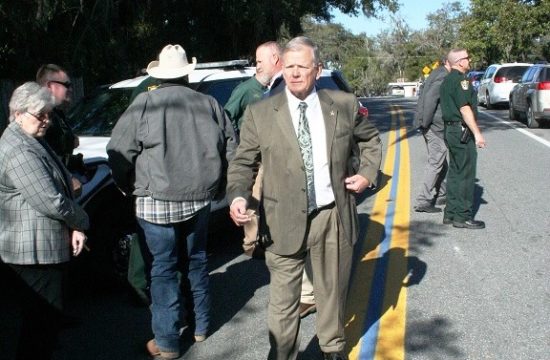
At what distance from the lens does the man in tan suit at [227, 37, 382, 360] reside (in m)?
3.65

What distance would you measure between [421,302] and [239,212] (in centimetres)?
223

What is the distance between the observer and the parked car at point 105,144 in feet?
17.5

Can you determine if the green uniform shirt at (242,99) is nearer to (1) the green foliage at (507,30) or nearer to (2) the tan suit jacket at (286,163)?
(2) the tan suit jacket at (286,163)

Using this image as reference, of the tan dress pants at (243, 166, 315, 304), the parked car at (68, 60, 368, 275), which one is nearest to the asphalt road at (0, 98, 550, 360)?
the parked car at (68, 60, 368, 275)

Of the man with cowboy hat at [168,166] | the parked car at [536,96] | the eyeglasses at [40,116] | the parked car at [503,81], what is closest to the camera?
the eyeglasses at [40,116]

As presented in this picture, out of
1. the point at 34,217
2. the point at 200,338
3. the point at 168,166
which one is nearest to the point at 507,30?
the point at 200,338

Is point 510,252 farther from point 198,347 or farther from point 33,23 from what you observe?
point 33,23

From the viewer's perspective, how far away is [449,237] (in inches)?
272

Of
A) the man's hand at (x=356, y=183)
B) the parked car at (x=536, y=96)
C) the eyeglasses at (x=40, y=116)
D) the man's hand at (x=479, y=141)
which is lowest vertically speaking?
the parked car at (x=536, y=96)

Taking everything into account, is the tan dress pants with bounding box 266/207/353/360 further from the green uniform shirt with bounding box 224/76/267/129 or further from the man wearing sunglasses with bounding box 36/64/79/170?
the green uniform shirt with bounding box 224/76/267/129

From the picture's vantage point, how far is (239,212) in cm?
351

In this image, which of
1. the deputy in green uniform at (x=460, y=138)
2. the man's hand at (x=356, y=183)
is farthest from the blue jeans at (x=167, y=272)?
the deputy in green uniform at (x=460, y=138)

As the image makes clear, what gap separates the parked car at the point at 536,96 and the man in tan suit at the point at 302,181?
14858mm

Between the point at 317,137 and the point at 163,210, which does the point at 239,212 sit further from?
the point at 163,210
